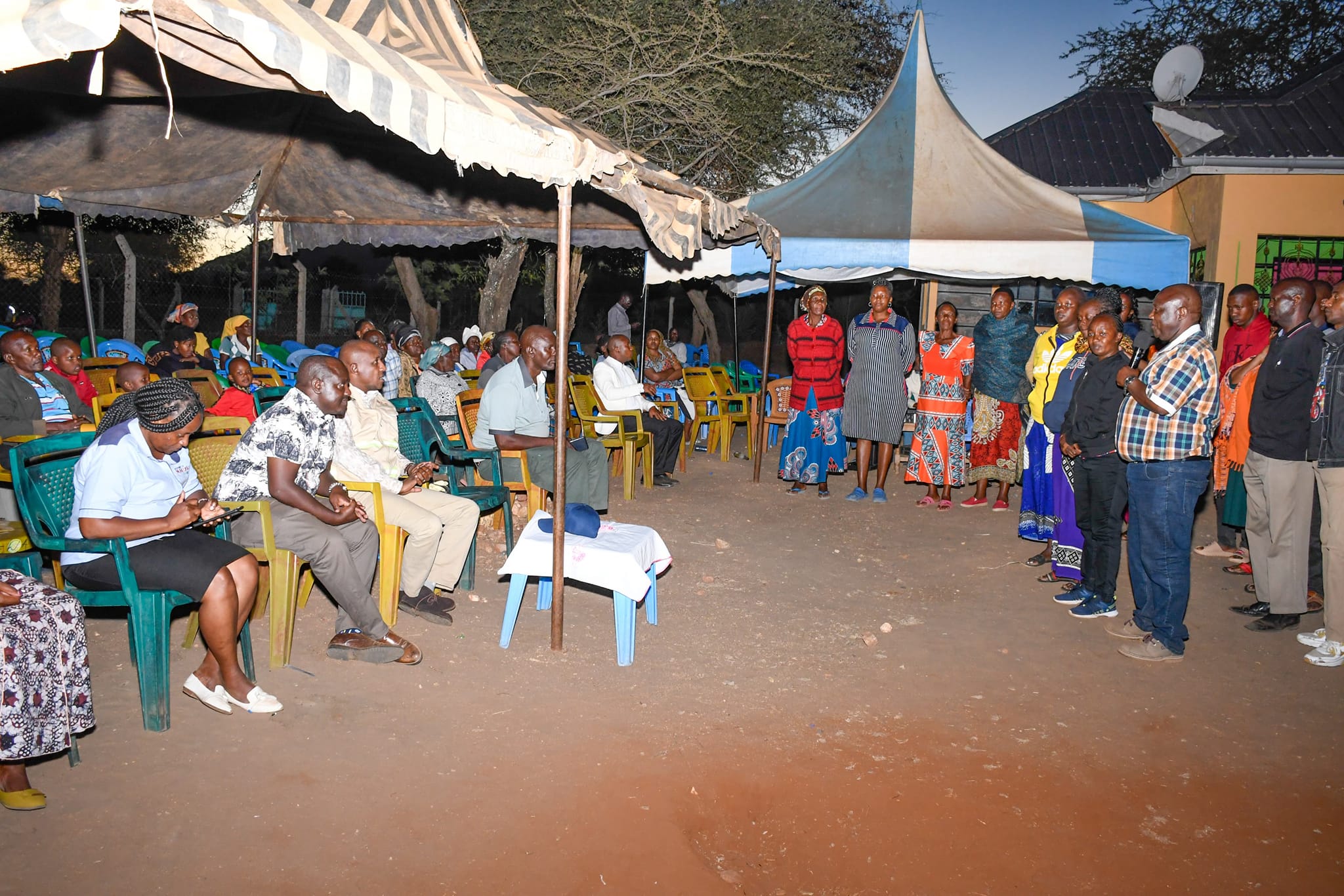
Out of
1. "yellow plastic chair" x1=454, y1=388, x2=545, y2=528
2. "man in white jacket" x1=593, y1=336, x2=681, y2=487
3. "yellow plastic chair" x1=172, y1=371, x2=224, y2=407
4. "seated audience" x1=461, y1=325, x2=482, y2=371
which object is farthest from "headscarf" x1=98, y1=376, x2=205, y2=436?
"seated audience" x1=461, y1=325, x2=482, y2=371

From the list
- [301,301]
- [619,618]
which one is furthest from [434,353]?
[619,618]

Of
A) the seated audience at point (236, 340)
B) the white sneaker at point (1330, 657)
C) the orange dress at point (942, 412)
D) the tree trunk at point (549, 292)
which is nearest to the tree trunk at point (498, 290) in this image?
the tree trunk at point (549, 292)

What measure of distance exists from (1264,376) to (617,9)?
840cm

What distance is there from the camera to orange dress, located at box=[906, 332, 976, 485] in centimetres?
845

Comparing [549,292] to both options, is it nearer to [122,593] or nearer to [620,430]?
[620,430]

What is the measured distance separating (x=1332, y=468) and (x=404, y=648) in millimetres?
4804

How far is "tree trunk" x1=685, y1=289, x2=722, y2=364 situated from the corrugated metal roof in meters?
6.29

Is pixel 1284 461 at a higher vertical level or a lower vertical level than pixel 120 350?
lower

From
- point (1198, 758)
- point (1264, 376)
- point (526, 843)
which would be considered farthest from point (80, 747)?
point (1264, 376)

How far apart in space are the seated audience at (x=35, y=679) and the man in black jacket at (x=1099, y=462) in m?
4.95

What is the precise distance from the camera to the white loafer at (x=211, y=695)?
3.88 meters

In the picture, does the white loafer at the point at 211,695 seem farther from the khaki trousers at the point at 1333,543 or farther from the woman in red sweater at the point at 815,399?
the woman in red sweater at the point at 815,399

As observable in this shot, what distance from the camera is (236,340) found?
9672mm

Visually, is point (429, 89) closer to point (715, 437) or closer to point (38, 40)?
point (38, 40)
